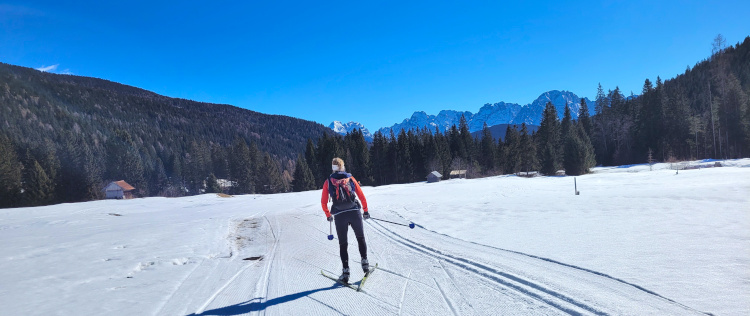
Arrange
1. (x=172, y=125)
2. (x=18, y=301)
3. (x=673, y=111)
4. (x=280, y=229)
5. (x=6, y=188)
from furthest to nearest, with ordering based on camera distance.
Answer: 1. (x=172, y=125)
2. (x=673, y=111)
3. (x=6, y=188)
4. (x=280, y=229)
5. (x=18, y=301)

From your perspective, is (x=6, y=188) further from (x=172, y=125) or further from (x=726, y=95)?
(x=172, y=125)

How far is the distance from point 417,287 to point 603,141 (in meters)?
78.8

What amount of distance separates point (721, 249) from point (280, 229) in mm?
11321

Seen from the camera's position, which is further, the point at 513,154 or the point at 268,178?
A: the point at 268,178

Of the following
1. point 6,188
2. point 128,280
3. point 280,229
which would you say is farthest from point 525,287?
point 6,188

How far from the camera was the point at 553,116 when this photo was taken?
6322 cm

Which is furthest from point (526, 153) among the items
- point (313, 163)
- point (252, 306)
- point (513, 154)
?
point (252, 306)

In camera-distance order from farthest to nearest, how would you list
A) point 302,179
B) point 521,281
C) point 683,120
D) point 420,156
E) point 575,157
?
point 420,156 → point 302,179 → point 683,120 → point 575,157 → point 521,281

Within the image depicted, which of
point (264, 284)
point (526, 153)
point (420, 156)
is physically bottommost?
point (264, 284)

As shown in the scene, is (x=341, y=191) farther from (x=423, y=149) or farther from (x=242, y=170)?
(x=242, y=170)

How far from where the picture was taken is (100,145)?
3415 inches

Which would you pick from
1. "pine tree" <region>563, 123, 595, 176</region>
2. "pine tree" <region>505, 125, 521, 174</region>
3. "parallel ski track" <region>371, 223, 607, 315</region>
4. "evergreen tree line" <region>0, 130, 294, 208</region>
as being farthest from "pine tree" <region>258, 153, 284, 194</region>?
"parallel ski track" <region>371, 223, 607, 315</region>

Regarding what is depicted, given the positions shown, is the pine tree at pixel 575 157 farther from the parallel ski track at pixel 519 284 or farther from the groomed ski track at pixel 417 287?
the parallel ski track at pixel 519 284

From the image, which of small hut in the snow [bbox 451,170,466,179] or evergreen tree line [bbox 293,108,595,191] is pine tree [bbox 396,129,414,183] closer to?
evergreen tree line [bbox 293,108,595,191]
